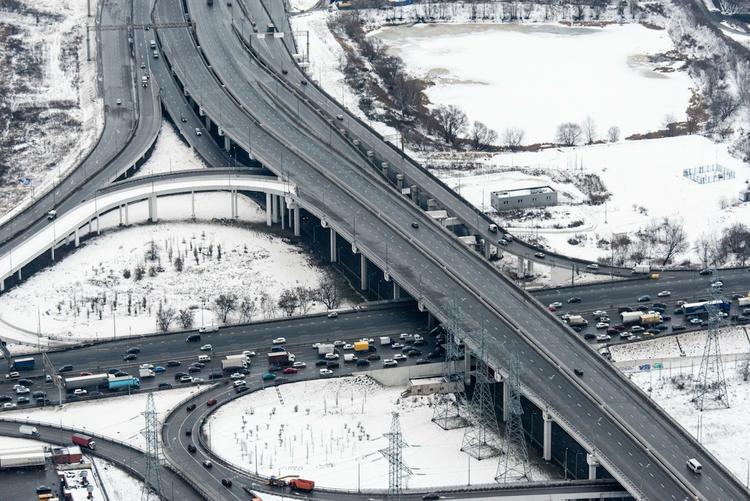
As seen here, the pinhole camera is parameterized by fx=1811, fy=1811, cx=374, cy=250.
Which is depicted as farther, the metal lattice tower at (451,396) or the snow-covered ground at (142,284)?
the snow-covered ground at (142,284)

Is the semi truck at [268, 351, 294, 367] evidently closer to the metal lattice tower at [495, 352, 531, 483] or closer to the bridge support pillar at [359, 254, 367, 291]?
the metal lattice tower at [495, 352, 531, 483]

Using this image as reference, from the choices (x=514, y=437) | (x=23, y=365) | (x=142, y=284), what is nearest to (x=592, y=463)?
(x=514, y=437)

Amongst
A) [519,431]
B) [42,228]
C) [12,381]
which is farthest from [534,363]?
[42,228]

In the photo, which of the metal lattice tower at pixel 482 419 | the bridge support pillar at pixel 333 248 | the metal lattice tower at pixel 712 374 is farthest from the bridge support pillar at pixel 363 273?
the metal lattice tower at pixel 712 374

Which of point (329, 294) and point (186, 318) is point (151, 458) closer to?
point (186, 318)

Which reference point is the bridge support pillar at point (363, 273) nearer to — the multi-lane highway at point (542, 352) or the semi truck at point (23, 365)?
the multi-lane highway at point (542, 352)

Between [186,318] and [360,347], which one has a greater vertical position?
[186,318]

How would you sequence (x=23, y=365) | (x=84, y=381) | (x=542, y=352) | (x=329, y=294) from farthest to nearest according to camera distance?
(x=329, y=294) < (x=23, y=365) < (x=84, y=381) < (x=542, y=352)
